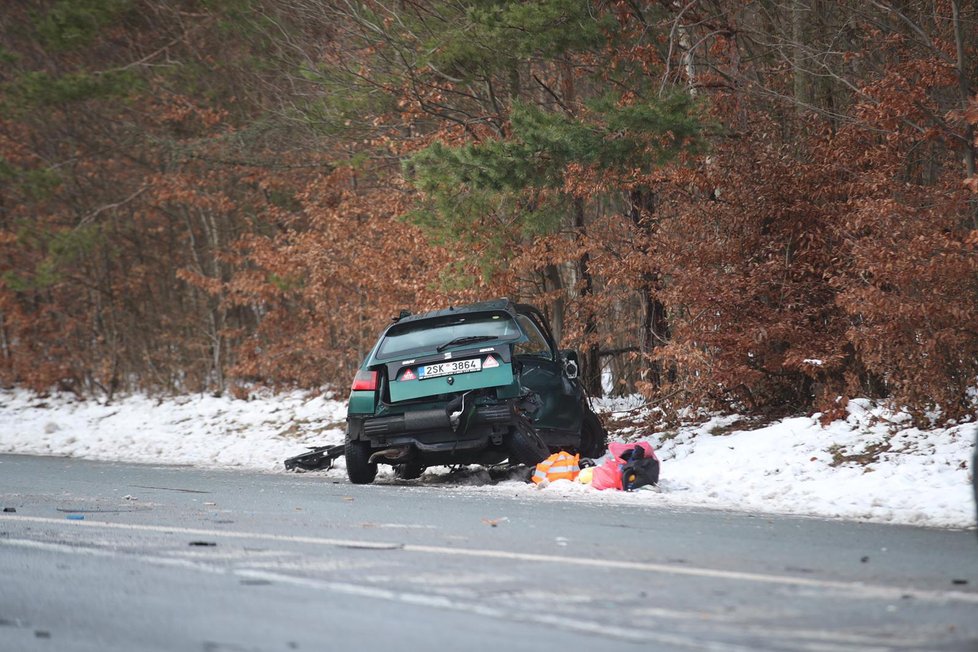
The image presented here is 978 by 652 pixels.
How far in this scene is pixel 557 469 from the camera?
45.8ft

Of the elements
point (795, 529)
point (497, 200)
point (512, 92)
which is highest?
point (512, 92)

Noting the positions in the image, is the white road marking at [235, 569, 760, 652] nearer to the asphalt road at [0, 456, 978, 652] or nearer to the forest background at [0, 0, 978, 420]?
the asphalt road at [0, 456, 978, 652]

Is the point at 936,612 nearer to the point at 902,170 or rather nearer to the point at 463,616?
the point at 463,616

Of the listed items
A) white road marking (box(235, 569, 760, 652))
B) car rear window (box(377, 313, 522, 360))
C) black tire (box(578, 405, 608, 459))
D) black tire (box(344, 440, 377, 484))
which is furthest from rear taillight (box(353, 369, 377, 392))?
white road marking (box(235, 569, 760, 652))

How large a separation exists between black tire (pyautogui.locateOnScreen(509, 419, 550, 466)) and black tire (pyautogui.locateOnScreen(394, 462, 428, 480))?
2191 mm

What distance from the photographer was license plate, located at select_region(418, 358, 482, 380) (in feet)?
45.3

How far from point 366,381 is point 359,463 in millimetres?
993

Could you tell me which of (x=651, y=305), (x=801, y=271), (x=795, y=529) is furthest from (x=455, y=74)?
(x=795, y=529)

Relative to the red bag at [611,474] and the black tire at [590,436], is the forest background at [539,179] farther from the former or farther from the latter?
the red bag at [611,474]

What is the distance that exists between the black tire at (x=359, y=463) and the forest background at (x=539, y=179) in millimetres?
4198

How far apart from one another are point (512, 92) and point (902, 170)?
7.50 metres

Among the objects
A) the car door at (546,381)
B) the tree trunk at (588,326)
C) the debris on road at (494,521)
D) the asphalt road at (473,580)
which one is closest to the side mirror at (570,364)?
the car door at (546,381)

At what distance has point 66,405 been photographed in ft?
112

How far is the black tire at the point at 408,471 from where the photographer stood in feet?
52.0
